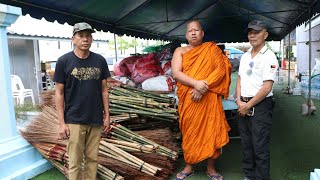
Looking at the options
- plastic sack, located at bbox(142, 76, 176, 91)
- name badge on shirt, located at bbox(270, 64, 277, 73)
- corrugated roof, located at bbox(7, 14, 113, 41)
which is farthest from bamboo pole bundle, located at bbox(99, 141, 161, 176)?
corrugated roof, located at bbox(7, 14, 113, 41)

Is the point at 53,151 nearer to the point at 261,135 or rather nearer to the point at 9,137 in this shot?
the point at 9,137

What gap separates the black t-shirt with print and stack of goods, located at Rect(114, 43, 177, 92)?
2078mm

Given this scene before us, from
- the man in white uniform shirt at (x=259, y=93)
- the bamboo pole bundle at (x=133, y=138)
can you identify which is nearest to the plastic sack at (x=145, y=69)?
the bamboo pole bundle at (x=133, y=138)

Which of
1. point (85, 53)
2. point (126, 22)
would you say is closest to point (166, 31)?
point (126, 22)

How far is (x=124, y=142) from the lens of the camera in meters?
3.03

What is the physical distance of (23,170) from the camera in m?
3.13

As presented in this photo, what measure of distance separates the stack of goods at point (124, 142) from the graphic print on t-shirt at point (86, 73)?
910 mm

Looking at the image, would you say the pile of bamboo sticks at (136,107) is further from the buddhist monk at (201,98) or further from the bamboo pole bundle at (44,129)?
the buddhist monk at (201,98)

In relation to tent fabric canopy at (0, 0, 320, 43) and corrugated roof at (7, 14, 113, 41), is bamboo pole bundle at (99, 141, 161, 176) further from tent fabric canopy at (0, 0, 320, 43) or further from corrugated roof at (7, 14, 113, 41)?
corrugated roof at (7, 14, 113, 41)

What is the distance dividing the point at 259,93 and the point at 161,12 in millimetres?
4395

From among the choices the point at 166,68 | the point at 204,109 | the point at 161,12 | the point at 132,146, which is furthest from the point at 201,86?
the point at 161,12

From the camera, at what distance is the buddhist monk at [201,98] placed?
2.84 meters

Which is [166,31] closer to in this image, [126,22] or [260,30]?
[126,22]

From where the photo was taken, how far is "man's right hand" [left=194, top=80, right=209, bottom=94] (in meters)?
2.73
